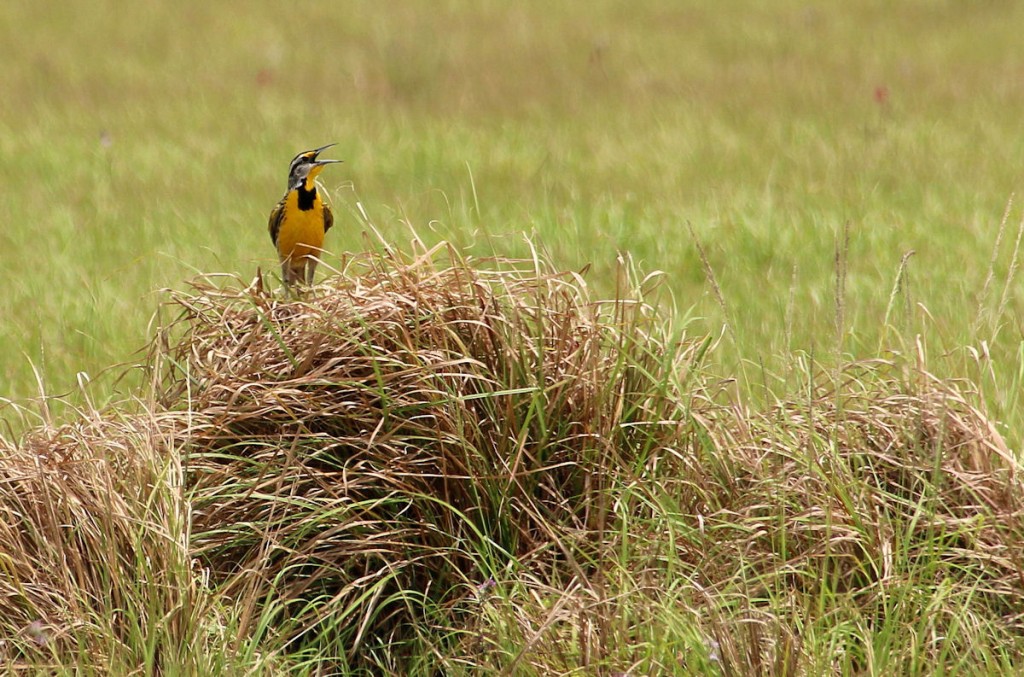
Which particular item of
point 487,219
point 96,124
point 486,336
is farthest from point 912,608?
point 96,124

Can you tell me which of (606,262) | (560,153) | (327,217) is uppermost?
(327,217)

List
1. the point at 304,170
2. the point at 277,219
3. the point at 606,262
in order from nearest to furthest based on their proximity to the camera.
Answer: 1. the point at 277,219
2. the point at 304,170
3. the point at 606,262

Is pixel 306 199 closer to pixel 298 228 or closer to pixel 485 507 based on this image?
pixel 298 228

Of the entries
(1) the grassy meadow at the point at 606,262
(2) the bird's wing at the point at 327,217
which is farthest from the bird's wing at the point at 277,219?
(1) the grassy meadow at the point at 606,262

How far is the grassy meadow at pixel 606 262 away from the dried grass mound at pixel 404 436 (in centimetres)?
3

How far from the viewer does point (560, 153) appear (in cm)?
981

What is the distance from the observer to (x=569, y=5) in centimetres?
1750

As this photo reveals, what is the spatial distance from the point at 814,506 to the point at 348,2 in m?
15.1

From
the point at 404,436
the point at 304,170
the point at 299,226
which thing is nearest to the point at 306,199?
the point at 299,226

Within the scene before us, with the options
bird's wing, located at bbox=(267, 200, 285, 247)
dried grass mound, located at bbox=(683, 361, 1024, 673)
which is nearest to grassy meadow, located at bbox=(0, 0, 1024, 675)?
dried grass mound, located at bbox=(683, 361, 1024, 673)

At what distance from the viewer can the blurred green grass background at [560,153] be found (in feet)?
19.3

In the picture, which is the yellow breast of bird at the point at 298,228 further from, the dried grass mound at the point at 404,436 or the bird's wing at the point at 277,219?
the dried grass mound at the point at 404,436

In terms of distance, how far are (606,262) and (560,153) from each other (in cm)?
296

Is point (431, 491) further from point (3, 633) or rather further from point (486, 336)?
point (3, 633)
